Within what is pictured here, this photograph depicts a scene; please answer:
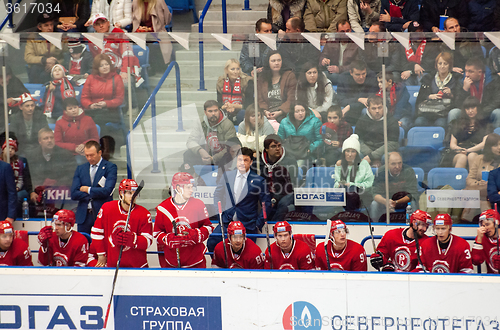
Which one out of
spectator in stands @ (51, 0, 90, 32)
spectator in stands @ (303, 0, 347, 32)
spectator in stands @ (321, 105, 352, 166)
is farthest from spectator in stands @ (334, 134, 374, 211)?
spectator in stands @ (51, 0, 90, 32)

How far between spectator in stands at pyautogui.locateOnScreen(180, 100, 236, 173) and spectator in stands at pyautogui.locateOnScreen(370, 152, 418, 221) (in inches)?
56.0

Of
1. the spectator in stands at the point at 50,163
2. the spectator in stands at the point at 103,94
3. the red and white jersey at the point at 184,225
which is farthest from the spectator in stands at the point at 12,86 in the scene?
the red and white jersey at the point at 184,225

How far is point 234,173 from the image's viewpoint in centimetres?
550

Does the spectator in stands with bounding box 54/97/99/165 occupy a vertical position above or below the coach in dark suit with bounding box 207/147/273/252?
above

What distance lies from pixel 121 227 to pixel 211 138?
1.17 meters

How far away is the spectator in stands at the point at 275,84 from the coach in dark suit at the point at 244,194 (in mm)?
513

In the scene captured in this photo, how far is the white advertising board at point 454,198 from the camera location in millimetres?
5332

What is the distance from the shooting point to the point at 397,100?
211 inches

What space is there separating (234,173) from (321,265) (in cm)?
119

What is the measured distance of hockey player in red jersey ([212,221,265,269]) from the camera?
506 centimetres

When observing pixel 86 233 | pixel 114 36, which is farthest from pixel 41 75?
pixel 86 233

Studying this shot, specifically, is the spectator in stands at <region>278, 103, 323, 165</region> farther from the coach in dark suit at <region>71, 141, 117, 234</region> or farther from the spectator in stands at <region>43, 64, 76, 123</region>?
the spectator in stands at <region>43, 64, 76, 123</region>

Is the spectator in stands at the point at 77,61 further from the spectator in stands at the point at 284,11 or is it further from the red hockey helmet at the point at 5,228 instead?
the spectator in stands at the point at 284,11

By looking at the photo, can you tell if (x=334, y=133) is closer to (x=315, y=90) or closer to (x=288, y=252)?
(x=315, y=90)
